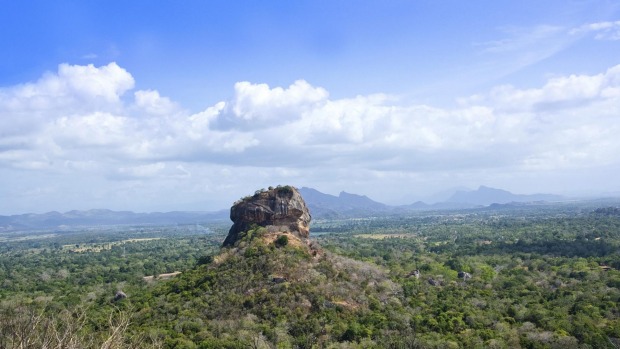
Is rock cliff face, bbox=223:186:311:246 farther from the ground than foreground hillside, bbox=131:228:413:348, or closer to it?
farther from the ground

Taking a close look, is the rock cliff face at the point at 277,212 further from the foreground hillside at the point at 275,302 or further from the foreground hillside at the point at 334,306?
the foreground hillside at the point at 275,302

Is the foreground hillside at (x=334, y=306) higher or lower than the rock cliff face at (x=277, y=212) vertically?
lower

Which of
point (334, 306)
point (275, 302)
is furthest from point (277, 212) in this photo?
point (334, 306)

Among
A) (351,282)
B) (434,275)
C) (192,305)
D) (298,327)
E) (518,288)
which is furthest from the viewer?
(434,275)

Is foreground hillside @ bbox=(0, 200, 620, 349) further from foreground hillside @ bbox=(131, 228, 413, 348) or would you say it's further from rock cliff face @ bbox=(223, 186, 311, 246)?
rock cliff face @ bbox=(223, 186, 311, 246)

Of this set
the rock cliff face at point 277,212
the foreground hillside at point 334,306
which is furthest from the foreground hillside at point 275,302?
the rock cliff face at point 277,212

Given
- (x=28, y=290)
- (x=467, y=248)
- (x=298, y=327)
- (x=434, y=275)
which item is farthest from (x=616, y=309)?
Answer: (x=28, y=290)

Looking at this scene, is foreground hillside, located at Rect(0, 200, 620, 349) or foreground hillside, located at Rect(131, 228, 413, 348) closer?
foreground hillside, located at Rect(0, 200, 620, 349)

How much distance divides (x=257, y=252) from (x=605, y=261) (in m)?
43.5

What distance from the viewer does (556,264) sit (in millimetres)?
59188

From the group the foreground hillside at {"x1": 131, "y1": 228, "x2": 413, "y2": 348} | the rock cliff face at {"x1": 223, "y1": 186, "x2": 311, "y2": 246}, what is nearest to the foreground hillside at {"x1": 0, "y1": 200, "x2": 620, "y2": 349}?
the foreground hillside at {"x1": 131, "y1": 228, "x2": 413, "y2": 348}

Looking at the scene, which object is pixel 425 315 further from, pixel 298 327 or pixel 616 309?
pixel 616 309

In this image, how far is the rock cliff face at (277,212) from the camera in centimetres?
4512

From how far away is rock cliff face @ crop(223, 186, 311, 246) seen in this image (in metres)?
45.1
